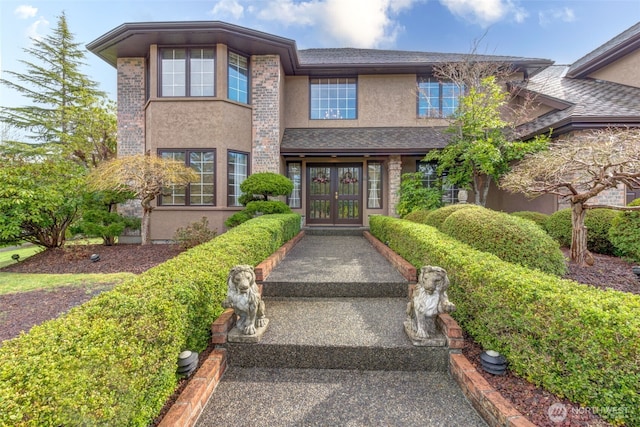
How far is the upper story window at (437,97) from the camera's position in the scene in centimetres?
1068

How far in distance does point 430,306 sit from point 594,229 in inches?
229

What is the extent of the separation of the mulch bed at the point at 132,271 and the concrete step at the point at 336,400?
0.38 m

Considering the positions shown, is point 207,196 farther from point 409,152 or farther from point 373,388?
point 373,388

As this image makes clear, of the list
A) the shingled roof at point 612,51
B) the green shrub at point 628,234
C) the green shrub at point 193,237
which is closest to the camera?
the green shrub at point 628,234

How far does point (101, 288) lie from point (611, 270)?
8518 mm

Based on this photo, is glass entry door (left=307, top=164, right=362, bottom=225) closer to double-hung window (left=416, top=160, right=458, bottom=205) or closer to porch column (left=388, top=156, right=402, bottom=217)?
porch column (left=388, top=156, right=402, bottom=217)

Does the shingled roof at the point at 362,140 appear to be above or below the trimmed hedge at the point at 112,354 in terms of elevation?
above

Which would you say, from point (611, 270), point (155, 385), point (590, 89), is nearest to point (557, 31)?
point (590, 89)

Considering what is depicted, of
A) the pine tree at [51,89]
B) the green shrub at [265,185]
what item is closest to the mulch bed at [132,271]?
the green shrub at [265,185]

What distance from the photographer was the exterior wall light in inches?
96.7

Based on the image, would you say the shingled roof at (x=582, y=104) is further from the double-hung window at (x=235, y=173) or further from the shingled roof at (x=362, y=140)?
the double-hung window at (x=235, y=173)

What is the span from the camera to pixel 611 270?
4566mm

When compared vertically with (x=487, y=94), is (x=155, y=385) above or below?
below

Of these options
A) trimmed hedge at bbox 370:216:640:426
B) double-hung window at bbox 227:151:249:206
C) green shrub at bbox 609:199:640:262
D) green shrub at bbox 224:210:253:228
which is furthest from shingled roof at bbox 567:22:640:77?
green shrub at bbox 224:210:253:228
